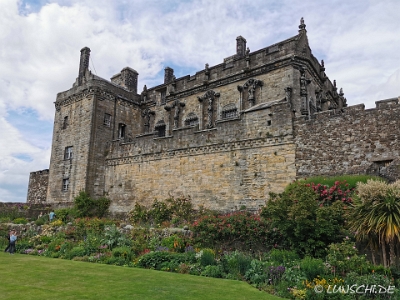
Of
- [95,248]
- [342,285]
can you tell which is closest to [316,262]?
[342,285]

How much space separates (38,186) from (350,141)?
25.2 m

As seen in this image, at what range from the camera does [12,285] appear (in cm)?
850

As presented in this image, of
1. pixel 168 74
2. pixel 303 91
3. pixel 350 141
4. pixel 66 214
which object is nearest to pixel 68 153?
pixel 66 214

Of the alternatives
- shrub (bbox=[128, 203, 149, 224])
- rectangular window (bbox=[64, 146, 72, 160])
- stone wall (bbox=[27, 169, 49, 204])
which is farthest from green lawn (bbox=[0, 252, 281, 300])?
stone wall (bbox=[27, 169, 49, 204])

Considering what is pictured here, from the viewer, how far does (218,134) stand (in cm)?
1892

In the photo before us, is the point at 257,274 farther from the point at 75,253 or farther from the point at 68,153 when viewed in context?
the point at 68,153

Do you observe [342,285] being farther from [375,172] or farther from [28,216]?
[28,216]

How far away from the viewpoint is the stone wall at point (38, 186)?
1128 inches

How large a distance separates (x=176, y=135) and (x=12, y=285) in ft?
44.7

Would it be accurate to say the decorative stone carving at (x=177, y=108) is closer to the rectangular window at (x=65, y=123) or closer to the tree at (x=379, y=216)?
the rectangular window at (x=65, y=123)

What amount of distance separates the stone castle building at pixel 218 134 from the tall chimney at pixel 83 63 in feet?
0.25

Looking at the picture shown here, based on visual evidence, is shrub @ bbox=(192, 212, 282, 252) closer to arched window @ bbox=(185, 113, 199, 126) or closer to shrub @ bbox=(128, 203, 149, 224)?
shrub @ bbox=(128, 203, 149, 224)

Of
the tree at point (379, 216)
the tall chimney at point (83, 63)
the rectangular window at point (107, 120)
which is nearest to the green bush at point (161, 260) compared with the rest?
the tree at point (379, 216)

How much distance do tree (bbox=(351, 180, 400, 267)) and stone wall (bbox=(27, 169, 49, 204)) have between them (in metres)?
25.0
